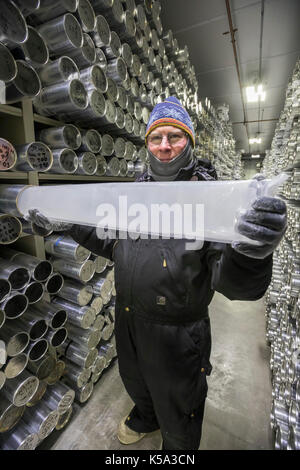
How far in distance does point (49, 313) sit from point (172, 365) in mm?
818

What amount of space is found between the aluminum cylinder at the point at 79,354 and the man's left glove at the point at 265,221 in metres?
1.67

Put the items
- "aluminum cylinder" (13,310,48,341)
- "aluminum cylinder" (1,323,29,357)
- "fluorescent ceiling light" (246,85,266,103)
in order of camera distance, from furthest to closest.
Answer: "fluorescent ceiling light" (246,85,266,103) < "aluminum cylinder" (13,310,48,341) < "aluminum cylinder" (1,323,29,357)

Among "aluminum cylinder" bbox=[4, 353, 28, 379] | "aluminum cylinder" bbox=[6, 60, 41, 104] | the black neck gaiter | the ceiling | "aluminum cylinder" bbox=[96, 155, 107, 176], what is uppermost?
the ceiling

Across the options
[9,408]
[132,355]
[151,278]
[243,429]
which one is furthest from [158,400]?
[243,429]

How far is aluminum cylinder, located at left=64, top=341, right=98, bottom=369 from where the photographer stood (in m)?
Result: 1.68

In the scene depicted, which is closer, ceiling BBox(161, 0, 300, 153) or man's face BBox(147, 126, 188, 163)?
man's face BBox(147, 126, 188, 163)

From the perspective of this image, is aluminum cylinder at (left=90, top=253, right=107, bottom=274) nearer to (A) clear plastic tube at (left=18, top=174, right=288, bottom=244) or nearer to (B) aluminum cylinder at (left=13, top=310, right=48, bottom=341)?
(B) aluminum cylinder at (left=13, top=310, right=48, bottom=341)

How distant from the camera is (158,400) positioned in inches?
45.4

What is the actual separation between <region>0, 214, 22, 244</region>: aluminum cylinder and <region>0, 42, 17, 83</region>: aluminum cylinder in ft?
2.01

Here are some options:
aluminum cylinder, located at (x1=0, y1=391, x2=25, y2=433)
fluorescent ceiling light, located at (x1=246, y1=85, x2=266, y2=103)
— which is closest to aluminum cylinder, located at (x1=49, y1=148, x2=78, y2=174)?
aluminum cylinder, located at (x1=0, y1=391, x2=25, y2=433)

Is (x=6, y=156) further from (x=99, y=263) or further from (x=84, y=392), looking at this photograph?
(x=84, y=392)

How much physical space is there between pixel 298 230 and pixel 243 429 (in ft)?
5.09

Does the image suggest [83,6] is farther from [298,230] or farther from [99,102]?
[298,230]

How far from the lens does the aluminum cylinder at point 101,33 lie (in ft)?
4.83
